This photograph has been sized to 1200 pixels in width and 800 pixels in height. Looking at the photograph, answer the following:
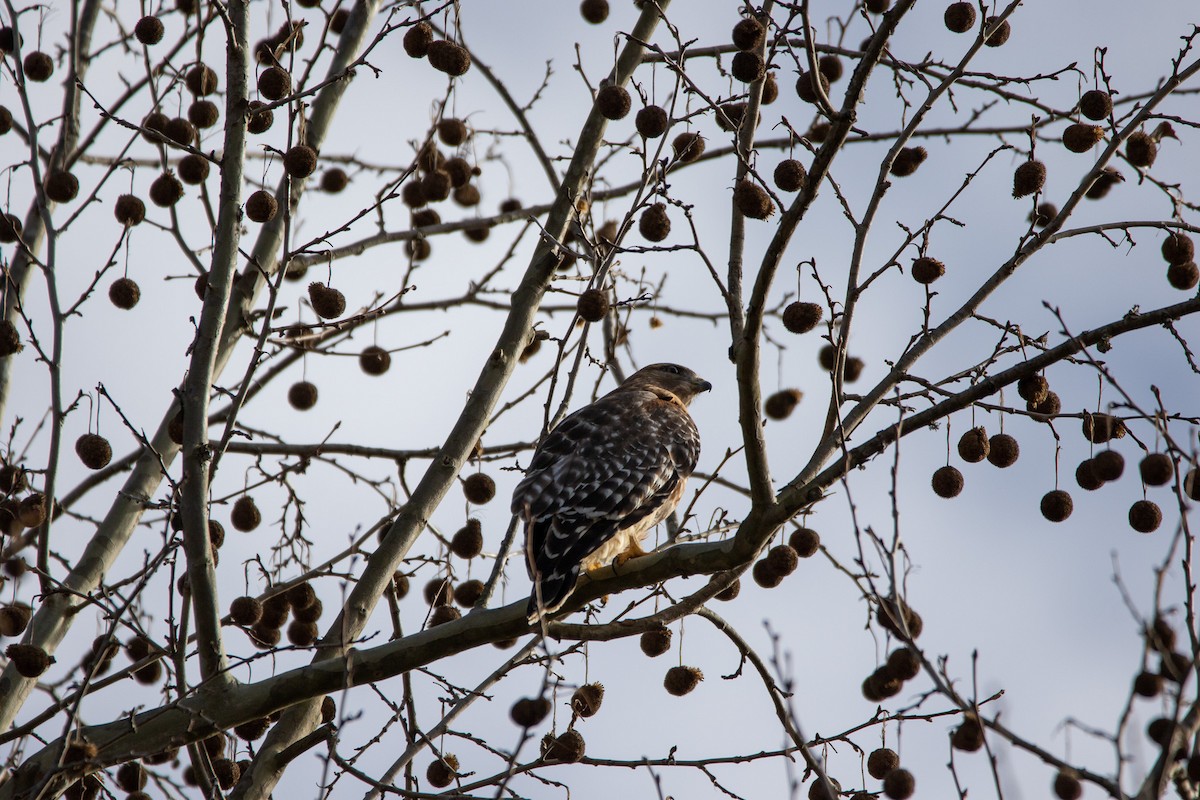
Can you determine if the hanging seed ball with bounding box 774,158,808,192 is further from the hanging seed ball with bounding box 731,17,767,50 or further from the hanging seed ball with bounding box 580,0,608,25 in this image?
the hanging seed ball with bounding box 580,0,608,25

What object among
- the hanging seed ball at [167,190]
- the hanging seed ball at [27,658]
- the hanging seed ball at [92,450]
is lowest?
the hanging seed ball at [27,658]

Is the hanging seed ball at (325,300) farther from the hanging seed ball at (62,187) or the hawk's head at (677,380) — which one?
the hawk's head at (677,380)

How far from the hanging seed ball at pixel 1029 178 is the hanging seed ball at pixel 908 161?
0.48m

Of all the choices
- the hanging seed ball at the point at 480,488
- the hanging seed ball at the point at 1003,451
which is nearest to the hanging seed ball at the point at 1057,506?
the hanging seed ball at the point at 1003,451

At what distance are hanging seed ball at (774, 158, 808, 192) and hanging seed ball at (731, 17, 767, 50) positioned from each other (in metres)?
0.46

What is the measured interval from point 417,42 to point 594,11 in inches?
52.3

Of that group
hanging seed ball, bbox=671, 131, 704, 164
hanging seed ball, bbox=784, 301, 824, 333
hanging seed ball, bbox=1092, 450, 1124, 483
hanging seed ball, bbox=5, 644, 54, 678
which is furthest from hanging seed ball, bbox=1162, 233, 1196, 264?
hanging seed ball, bbox=5, 644, 54, 678

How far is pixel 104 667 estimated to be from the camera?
536 cm

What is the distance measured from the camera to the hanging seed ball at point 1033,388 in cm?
454

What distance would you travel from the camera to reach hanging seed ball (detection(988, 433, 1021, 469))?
486cm

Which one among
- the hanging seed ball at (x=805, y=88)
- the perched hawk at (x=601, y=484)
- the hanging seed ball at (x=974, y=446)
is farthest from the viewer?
the perched hawk at (x=601, y=484)

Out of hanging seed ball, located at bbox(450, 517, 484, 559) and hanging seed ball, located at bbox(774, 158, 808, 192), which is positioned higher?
hanging seed ball, located at bbox(774, 158, 808, 192)

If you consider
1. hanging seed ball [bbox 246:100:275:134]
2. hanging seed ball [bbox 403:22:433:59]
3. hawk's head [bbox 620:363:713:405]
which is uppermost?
hawk's head [bbox 620:363:713:405]

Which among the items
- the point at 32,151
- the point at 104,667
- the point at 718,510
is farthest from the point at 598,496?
the point at 32,151
